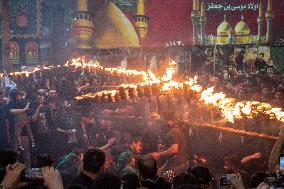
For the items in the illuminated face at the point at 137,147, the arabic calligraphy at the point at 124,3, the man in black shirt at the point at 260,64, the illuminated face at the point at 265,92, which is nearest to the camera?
the illuminated face at the point at 137,147

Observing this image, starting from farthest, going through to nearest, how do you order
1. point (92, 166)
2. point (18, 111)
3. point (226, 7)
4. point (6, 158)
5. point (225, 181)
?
point (226, 7) → point (18, 111) → point (6, 158) → point (92, 166) → point (225, 181)

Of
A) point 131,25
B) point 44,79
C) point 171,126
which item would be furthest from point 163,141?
point 131,25

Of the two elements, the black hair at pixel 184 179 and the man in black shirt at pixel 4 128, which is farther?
the man in black shirt at pixel 4 128

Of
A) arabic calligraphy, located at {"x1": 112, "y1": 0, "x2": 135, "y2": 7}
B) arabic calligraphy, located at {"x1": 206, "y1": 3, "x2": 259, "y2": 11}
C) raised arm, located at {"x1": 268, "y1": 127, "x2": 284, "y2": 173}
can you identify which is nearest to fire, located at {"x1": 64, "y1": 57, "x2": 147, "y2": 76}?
arabic calligraphy, located at {"x1": 112, "y1": 0, "x2": 135, "y2": 7}

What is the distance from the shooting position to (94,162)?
4090 millimetres

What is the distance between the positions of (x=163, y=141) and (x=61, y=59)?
931 cm

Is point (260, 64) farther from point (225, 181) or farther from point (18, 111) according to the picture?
point (225, 181)

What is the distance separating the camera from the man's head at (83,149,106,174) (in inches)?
161

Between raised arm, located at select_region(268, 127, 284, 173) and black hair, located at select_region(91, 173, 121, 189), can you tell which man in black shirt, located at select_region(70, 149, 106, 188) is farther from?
raised arm, located at select_region(268, 127, 284, 173)

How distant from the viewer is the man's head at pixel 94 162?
13.4 feet

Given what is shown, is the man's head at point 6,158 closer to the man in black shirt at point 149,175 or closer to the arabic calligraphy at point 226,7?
the man in black shirt at point 149,175

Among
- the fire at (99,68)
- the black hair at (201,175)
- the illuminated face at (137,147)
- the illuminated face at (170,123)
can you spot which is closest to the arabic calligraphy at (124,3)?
the fire at (99,68)

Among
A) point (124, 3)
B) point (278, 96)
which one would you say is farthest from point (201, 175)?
point (124, 3)

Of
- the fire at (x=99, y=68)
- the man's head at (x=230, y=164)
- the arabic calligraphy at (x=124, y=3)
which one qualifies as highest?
the arabic calligraphy at (x=124, y=3)
